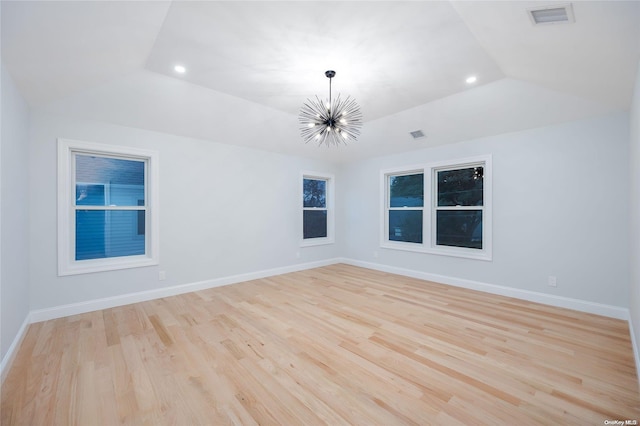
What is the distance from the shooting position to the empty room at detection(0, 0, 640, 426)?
187 centimetres

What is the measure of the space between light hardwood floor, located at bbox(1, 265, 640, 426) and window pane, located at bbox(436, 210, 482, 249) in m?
1.22

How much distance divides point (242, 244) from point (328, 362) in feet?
10.1

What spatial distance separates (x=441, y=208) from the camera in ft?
15.8

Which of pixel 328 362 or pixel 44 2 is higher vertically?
pixel 44 2

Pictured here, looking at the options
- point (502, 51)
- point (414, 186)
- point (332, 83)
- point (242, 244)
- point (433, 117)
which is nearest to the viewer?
point (502, 51)

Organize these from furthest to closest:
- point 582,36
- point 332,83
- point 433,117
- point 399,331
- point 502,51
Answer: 1. point 433,117
2. point 332,83
3. point 399,331
4. point 502,51
5. point 582,36

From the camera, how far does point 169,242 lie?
4.02m

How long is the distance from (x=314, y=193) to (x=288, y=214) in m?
1.00

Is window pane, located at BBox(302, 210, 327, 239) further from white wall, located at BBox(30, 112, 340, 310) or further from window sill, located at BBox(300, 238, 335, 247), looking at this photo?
white wall, located at BBox(30, 112, 340, 310)

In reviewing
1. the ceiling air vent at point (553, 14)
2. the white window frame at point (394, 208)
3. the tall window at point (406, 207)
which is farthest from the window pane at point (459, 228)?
the ceiling air vent at point (553, 14)

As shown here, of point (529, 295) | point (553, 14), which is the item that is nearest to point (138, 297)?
point (553, 14)

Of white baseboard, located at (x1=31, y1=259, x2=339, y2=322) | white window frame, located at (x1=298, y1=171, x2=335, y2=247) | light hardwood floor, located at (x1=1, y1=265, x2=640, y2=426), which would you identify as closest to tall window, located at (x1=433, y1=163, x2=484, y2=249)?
light hardwood floor, located at (x1=1, y1=265, x2=640, y2=426)

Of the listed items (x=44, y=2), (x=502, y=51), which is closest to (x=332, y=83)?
(x=502, y=51)

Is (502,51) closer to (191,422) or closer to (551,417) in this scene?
(551,417)
